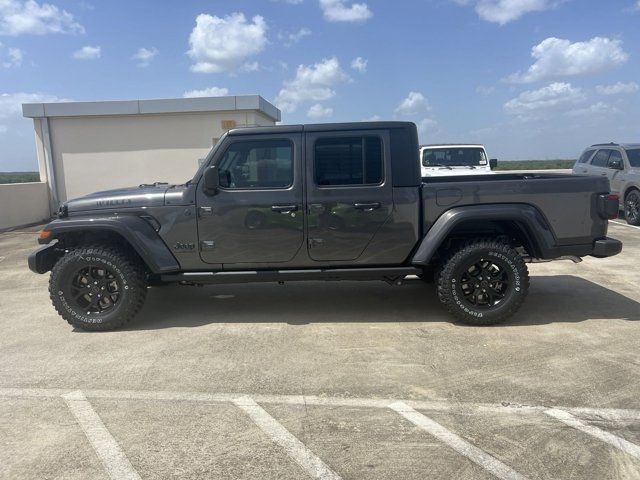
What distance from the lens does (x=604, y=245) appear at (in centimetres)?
485

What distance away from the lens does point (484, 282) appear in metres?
4.90

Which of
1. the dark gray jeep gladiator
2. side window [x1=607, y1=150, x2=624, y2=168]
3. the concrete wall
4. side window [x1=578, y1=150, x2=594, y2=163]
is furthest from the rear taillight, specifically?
the concrete wall

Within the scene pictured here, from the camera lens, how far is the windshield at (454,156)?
1210 cm

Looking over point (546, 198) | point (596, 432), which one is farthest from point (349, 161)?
point (596, 432)

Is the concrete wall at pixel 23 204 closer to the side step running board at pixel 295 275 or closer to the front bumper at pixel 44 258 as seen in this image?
the front bumper at pixel 44 258

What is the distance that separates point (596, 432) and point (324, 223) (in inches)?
109

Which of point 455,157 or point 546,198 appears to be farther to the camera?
point 455,157

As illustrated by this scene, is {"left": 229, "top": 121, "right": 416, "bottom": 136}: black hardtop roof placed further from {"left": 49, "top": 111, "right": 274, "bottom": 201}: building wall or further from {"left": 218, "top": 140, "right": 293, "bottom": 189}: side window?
{"left": 49, "top": 111, "right": 274, "bottom": 201}: building wall

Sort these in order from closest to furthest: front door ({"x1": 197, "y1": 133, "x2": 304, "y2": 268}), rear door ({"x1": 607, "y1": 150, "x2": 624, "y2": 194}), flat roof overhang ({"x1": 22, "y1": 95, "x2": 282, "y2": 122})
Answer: front door ({"x1": 197, "y1": 133, "x2": 304, "y2": 268})
rear door ({"x1": 607, "y1": 150, "x2": 624, "y2": 194})
flat roof overhang ({"x1": 22, "y1": 95, "x2": 282, "y2": 122})

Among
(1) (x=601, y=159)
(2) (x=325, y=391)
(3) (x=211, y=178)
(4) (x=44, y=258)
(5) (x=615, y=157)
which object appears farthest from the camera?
(1) (x=601, y=159)

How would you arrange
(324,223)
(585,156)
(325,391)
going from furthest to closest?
(585,156) < (324,223) < (325,391)

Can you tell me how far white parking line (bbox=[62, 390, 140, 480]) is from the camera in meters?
2.70

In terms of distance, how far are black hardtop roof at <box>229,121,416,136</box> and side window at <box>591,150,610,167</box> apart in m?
9.73

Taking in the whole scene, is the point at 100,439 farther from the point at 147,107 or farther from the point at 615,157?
the point at 615,157
